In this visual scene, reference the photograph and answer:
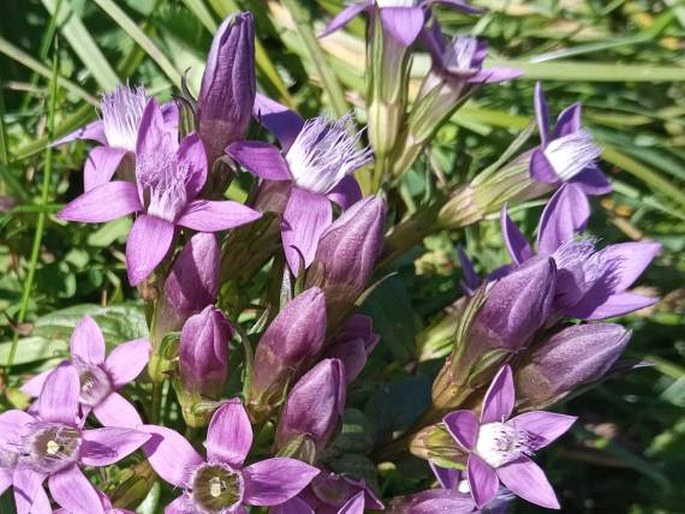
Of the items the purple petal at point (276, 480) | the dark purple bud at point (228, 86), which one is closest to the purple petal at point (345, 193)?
the dark purple bud at point (228, 86)

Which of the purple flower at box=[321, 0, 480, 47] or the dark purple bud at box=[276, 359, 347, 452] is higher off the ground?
the purple flower at box=[321, 0, 480, 47]

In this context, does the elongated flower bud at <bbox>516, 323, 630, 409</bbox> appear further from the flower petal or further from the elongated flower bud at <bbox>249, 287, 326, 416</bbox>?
the flower petal

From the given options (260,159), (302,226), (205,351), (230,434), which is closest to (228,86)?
(260,159)

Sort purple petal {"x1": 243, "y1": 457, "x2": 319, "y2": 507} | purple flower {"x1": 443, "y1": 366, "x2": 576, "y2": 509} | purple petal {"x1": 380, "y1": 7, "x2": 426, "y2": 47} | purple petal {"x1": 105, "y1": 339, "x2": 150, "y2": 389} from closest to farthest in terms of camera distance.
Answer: purple petal {"x1": 243, "y1": 457, "x2": 319, "y2": 507}, purple flower {"x1": 443, "y1": 366, "x2": 576, "y2": 509}, purple petal {"x1": 105, "y1": 339, "x2": 150, "y2": 389}, purple petal {"x1": 380, "y1": 7, "x2": 426, "y2": 47}

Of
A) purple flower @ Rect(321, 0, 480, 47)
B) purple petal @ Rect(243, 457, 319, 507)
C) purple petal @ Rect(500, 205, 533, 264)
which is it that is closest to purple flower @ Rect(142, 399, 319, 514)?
purple petal @ Rect(243, 457, 319, 507)

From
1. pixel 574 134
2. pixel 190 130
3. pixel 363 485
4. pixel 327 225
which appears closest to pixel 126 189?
pixel 190 130

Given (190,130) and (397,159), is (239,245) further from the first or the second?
(397,159)
